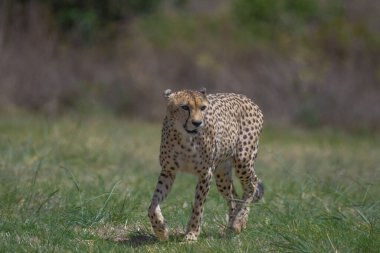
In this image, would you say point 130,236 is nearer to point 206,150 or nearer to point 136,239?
point 136,239

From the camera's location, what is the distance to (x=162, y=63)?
1869 centimetres

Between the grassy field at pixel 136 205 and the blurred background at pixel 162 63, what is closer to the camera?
the grassy field at pixel 136 205

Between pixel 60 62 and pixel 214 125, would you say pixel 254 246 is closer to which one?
pixel 214 125

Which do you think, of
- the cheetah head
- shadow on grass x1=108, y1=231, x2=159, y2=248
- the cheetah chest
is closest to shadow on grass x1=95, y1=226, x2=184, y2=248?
shadow on grass x1=108, y1=231, x2=159, y2=248

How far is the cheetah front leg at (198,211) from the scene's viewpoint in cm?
642

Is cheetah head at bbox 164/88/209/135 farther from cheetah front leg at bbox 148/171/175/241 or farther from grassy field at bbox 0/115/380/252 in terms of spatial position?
grassy field at bbox 0/115/380/252

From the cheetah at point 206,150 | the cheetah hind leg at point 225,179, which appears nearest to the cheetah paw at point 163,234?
the cheetah at point 206,150

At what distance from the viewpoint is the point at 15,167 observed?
9.03 meters

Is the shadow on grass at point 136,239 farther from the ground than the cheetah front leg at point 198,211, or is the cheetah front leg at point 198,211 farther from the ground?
the cheetah front leg at point 198,211

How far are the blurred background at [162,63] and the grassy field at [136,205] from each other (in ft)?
15.6

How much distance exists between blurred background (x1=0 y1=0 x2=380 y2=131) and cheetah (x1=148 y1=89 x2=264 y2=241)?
944cm

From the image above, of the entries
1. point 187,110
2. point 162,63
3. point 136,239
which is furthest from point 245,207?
point 162,63

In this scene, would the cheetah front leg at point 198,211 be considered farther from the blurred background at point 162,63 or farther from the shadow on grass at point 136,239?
the blurred background at point 162,63

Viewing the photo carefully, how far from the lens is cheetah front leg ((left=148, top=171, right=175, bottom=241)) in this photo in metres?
6.30
